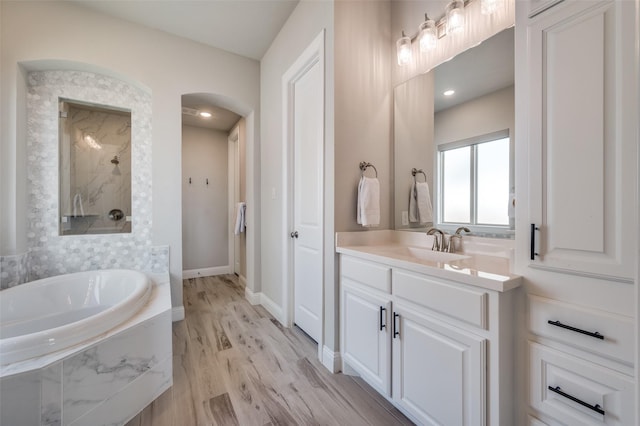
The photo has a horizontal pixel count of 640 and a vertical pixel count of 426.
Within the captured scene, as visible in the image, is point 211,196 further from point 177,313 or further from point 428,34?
point 428,34

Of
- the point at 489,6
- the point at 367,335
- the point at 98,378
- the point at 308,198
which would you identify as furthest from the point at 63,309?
the point at 489,6

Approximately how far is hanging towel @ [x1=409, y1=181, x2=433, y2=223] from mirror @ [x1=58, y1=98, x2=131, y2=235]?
8.78ft

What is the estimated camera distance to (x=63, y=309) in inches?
76.4

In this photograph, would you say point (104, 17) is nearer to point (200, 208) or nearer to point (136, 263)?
point (136, 263)

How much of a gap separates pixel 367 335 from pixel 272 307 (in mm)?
1470

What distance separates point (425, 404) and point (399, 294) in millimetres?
507

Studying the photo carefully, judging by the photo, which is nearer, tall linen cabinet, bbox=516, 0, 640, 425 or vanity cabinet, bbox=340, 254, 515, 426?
tall linen cabinet, bbox=516, 0, 640, 425

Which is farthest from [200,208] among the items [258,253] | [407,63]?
[407,63]

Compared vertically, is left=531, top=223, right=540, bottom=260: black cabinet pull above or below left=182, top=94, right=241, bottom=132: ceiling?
below

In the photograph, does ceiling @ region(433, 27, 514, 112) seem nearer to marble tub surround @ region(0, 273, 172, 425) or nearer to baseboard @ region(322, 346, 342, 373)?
baseboard @ region(322, 346, 342, 373)

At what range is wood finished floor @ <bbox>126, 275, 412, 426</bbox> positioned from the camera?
1387 mm

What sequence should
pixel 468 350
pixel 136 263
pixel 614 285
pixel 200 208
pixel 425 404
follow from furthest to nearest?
pixel 200 208 → pixel 136 263 → pixel 425 404 → pixel 468 350 → pixel 614 285

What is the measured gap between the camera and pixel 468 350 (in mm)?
1049

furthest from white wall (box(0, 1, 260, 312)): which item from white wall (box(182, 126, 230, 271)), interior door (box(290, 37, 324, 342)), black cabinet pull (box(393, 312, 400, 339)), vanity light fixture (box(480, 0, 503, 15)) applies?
vanity light fixture (box(480, 0, 503, 15))
